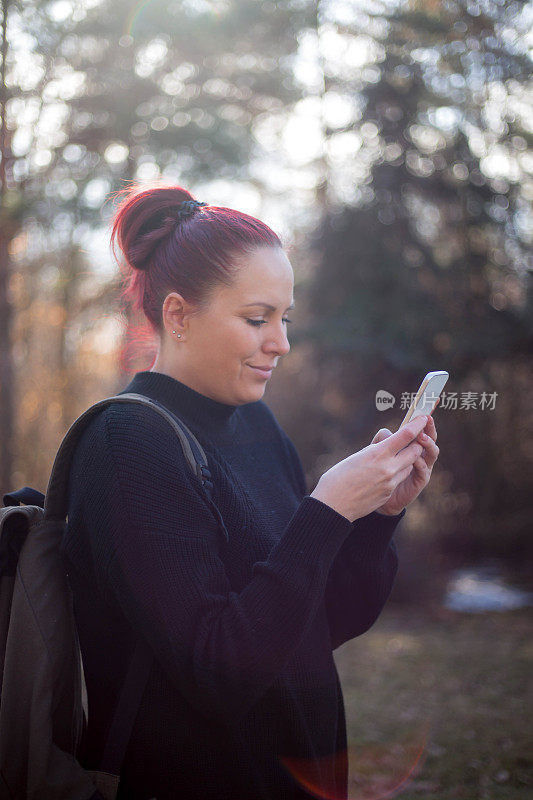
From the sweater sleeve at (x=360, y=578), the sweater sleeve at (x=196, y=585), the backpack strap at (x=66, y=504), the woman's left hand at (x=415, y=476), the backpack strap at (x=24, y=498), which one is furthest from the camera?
the sweater sleeve at (x=360, y=578)

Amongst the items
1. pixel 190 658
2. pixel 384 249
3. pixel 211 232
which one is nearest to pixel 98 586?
pixel 190 658

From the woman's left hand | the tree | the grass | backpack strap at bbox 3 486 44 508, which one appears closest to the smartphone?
the woman's left hand

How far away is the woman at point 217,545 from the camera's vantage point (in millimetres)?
1263

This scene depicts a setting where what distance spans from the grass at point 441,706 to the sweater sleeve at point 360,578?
222 cm

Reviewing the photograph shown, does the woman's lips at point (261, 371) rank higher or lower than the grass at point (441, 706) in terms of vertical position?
higher

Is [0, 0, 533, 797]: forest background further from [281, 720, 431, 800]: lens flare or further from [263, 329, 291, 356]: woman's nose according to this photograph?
[263, 329, 291, 356]: woman's nose

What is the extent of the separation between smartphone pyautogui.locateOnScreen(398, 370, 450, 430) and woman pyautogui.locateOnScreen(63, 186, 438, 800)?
4 cm

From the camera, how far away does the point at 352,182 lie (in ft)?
24.2

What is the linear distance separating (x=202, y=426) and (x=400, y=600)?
594cm

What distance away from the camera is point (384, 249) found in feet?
22.9

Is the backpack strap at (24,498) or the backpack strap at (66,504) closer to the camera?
the backpack strap at (66,504)

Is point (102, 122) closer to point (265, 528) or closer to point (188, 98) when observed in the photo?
point (188, 98)

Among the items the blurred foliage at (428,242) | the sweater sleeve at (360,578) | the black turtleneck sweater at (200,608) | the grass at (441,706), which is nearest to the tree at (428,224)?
the blurred foliage at (428,242)

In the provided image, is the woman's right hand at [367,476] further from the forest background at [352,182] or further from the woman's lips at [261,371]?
the forest background at [352,182]
